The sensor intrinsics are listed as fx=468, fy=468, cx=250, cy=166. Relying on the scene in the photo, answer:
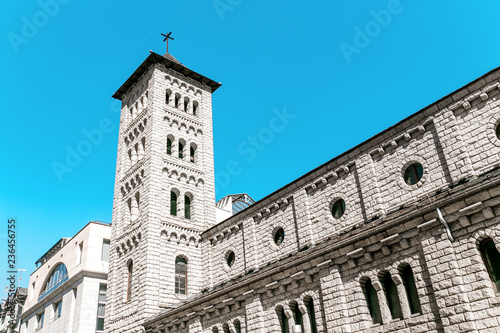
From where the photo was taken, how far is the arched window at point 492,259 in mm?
14727

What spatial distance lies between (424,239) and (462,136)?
580 cm

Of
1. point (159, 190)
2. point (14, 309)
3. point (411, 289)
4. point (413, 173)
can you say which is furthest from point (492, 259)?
point (14, 309)

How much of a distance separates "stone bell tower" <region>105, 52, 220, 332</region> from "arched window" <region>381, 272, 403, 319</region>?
16.8 meters

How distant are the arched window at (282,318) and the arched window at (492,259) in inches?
364

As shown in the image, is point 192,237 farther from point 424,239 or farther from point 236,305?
point 424,239

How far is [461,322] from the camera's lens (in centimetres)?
1480

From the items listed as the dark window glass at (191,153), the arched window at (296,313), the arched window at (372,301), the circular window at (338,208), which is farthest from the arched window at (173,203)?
the arched window at (372,301)

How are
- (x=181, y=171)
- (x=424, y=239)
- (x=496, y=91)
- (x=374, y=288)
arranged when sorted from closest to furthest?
(x=424, y=239) → (x=374, y=288) → (x=496, y=91) → (x=181, y=171)

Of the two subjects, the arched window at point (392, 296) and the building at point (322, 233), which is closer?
the building at point (322, 233)

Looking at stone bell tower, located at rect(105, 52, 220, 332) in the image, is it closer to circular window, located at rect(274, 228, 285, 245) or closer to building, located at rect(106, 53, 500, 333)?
building, located at rect(106, 53, 500, 333)

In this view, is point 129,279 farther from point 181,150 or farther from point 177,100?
point 177,100

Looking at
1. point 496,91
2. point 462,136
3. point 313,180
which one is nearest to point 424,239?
point 462,136

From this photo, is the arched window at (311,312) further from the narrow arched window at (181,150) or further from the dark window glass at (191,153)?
the narrow arched window at (181,150)

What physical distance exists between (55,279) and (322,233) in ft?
106
